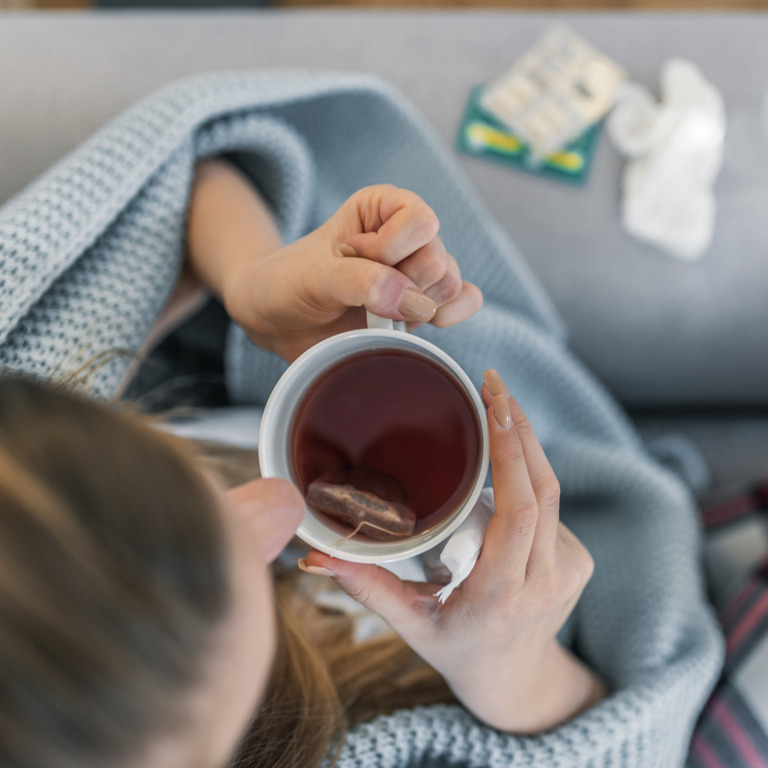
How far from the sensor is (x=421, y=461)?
12.1 inches

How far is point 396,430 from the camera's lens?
313 mm

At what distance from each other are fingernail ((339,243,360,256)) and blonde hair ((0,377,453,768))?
0.13m

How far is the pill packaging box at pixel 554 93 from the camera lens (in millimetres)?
771

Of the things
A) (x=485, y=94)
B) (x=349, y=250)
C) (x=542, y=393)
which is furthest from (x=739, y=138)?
(x=349, y=250)

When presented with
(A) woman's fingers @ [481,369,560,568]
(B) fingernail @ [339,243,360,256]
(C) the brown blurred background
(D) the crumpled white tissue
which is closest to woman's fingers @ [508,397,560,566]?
(A) woman's fingers @ [481,369,560,568]

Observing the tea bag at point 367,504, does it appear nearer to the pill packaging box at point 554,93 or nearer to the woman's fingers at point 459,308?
the woman's fingers at point 459,308

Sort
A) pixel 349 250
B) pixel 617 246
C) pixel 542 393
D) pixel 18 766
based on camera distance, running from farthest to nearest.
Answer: pixel 617 246 → pixel 542 393 → pixel 349 250 → pixel 18 766

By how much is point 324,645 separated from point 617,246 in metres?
0.56

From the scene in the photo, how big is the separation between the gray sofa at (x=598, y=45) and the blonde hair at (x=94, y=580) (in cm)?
61

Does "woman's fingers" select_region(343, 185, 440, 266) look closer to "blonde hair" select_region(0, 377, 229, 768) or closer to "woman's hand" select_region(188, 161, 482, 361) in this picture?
"woman's hand" select_region(188, 161, 482, 361)

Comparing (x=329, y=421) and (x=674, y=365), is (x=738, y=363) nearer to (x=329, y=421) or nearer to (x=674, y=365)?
(x=674, y=365)

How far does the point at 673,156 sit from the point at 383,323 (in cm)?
63

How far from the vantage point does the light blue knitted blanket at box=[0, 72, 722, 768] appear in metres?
0.47

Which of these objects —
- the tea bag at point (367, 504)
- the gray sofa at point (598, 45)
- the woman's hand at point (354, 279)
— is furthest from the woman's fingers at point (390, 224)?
the gray sofa at point (598, 45)
